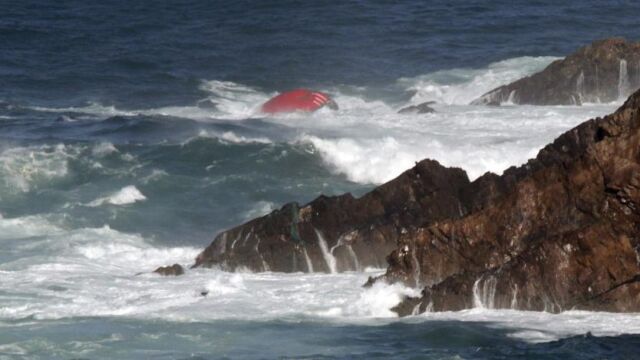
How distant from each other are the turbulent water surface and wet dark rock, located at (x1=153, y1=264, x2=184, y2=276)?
26 centimetres

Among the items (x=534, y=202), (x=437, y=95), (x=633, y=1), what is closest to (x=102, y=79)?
(x=437, y=95)

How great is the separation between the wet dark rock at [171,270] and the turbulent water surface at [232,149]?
26cm

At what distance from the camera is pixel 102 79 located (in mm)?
49406

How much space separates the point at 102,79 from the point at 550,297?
3173 cm

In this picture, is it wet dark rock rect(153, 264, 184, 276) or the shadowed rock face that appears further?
wet dark rock rect(153, 264, 184, 276)

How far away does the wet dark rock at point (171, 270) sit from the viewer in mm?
23594

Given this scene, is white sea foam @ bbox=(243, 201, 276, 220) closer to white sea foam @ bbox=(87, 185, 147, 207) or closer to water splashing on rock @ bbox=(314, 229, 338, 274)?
white sea foam @ bbox=(87, 185, 147, 207)

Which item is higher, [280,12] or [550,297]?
[280,12]

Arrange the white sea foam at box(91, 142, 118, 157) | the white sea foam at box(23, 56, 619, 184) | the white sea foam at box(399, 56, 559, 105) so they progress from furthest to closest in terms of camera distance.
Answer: the white sea foam at box(399, 56, 559, 105)
the white sea foam at box(91, 142, 118, 157)
the white sea foam at box(23, 56, 619, 184)

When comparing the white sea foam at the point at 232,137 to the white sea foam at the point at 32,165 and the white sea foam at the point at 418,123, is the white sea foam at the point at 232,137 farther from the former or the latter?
the white sea foam at the point at 32,165

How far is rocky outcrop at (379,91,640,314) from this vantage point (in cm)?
1938

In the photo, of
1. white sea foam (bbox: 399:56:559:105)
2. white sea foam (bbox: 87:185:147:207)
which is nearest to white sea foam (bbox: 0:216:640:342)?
white sea foam (bbox: 87:185:147:207)

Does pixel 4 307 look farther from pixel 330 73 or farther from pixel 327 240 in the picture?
pixel 330 73

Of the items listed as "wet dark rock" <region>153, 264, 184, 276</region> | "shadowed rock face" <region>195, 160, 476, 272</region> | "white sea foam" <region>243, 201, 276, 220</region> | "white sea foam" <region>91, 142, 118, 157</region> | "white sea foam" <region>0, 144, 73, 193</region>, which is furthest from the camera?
"white sea foam" <region>91, 142, 118, 157</region>
